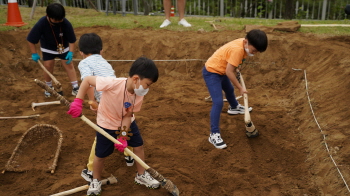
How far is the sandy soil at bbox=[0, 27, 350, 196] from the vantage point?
423 cm

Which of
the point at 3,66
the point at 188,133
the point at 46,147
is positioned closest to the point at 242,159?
the point at 188,133

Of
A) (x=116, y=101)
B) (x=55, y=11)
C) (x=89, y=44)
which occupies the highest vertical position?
(x=55, y=11)

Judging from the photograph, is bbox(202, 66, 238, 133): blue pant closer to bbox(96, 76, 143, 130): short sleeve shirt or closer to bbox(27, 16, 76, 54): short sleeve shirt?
bbox(96, 76, 143, 130): short sleeve shirt

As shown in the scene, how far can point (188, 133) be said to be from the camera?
5461 mm

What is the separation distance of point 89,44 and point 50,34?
2.10 m

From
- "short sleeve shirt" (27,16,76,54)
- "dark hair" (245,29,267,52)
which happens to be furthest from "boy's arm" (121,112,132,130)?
"short sleeve shirt" (27,16,76,54)

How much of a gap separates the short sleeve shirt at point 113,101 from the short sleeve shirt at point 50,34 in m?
2.92

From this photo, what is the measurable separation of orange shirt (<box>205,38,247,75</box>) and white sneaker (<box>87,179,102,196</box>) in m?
2.12

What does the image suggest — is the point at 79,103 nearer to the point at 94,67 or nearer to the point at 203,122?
the point at 94,67

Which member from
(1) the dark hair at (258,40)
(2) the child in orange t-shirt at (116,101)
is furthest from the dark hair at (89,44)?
(1) the dark hair at (258,40)

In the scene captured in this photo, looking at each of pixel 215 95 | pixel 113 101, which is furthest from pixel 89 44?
pixel 215 95

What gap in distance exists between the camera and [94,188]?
3.87 m

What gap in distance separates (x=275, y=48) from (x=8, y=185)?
18.4 feet

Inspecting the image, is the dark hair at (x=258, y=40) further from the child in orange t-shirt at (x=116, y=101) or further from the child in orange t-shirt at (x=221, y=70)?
the child in orange t-shirt at (x=116, y=101)
